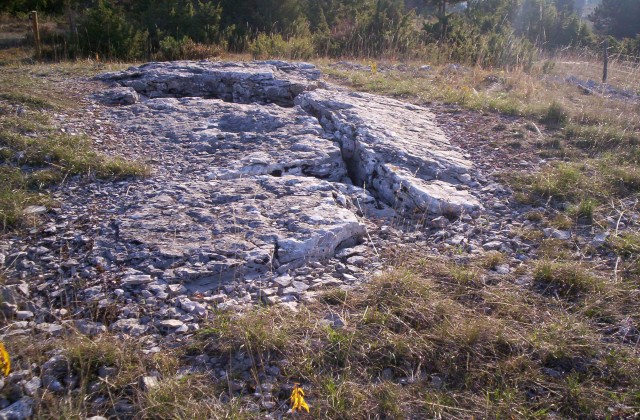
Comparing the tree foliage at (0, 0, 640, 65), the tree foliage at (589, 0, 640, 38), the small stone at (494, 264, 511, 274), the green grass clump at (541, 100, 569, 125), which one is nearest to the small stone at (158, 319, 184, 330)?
the small stone at (494, 264, 511, 274)

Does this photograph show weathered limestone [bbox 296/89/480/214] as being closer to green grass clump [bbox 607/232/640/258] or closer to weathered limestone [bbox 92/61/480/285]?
weathered limestone [bbox 92/61/480/285]

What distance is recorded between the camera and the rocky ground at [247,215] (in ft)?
8.96

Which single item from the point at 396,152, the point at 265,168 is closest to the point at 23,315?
the point at 265,168

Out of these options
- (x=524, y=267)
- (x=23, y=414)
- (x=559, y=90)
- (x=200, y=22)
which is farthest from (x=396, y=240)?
(x=200, y=22)

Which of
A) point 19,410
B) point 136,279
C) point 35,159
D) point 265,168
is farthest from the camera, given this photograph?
point 265,168

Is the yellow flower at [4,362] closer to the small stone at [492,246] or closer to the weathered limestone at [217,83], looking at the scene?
the small stone at [492,246]

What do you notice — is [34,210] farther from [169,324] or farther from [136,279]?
[169,324]

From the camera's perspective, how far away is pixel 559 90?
25.5 ft

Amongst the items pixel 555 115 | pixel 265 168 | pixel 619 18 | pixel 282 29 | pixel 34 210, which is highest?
pixel 619 18

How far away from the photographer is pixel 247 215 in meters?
3.48

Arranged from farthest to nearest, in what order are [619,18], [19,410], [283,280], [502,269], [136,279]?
[619,18], [502,269], [283,280], [136,279], [19,410]

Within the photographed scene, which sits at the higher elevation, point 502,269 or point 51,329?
point 502,269

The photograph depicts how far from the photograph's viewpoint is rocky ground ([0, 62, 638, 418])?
8.96 ft

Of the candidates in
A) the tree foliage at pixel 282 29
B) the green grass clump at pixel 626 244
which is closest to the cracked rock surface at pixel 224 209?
the green grass clump at pixel 626 244
